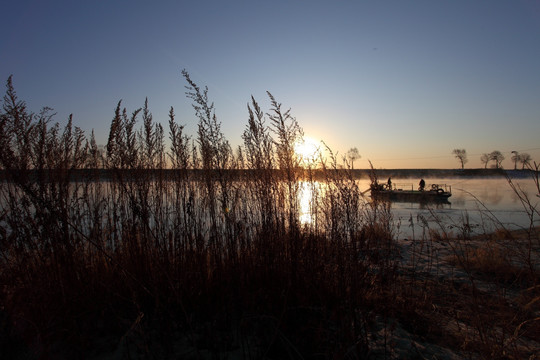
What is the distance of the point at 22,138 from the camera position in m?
2.92

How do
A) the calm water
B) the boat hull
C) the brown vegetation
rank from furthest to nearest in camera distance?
1. the boat hull
2. the calm water
3. the brown vegetation

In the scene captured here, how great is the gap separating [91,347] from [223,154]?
2196mm

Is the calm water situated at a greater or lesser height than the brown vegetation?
lesser

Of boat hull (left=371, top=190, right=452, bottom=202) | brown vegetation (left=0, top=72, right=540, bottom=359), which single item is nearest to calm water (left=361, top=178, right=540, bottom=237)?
brown vegetation (left=0, top=72, right=540, bottom=359)

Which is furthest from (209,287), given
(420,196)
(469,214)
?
(420,196)

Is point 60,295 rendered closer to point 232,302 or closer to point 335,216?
point 232,302

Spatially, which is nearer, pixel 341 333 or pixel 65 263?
pixel 341 333

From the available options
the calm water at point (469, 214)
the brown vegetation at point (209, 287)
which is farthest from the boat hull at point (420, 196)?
the brown vegetation at point (209, 287)

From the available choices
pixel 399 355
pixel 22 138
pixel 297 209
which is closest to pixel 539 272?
pixel 399 355

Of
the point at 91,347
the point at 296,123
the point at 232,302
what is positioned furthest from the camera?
the point at 296,123

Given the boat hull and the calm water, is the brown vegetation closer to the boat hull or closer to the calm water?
the calm water

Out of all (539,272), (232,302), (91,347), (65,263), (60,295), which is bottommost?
(539,272)

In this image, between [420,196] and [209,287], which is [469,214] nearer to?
[420,196]

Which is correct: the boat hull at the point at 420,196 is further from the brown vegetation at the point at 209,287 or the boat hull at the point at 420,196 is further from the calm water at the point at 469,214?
the brown vegetation at the point at 209,287
